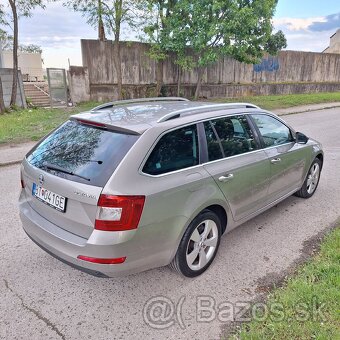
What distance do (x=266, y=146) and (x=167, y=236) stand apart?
185 cm

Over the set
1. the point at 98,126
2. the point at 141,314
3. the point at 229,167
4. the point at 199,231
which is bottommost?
the point at 141,314

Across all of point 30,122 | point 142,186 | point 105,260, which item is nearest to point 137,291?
point 105,260

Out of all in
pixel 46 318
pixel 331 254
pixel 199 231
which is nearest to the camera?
pixel 46 318

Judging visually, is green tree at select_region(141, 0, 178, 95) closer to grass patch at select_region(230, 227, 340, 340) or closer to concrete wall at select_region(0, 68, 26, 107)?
concrete wall at select_region(0, 68, 26, 107)

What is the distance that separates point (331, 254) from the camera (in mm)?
3223

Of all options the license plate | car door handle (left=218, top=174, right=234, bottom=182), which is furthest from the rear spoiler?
car door handle (left=218, top=174, right=234, bottom=182)

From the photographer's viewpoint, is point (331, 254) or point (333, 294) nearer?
point (333, 294)

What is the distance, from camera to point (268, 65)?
19547 mm

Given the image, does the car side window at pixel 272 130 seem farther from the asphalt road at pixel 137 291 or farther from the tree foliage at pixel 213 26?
the tree foliage at pixel 213 26

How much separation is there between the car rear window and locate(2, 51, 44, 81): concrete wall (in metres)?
22.0

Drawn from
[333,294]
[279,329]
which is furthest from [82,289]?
[333,294]

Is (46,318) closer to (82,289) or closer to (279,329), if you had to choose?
(82,289)

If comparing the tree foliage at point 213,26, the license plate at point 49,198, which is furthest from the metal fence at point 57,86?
the license plate at point 49,198

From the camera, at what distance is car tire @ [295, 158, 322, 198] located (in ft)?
15.5
